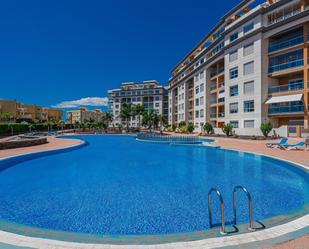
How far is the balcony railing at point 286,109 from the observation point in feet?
83.9

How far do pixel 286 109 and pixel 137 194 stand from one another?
90.1 ft

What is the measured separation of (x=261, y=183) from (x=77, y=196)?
7.95m

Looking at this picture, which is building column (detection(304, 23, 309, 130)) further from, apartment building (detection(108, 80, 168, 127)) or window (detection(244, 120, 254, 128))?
apartment building (detection(108, 80, 168, 127))

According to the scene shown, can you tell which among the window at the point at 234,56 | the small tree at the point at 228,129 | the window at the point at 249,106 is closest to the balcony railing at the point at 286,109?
the window at the point at 249,106

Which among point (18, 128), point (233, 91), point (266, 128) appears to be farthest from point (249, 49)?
point (18, 128)

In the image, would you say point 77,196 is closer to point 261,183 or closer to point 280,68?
point 261,183

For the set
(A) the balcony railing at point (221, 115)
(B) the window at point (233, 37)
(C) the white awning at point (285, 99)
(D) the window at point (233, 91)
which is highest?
(B) the window at point (233, 37)

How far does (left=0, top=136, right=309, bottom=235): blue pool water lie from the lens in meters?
5.35

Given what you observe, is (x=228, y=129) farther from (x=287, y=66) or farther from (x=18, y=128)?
(x=18, y=128)

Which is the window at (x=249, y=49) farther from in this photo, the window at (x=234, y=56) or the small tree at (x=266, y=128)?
the small tree at (x=266, y=128)

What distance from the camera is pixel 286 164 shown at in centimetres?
1101

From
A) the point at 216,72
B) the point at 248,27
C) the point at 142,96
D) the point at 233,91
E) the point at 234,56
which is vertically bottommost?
the point at 233,91

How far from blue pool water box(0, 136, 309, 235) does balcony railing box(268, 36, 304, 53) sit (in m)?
22.6

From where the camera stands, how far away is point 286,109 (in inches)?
1053
